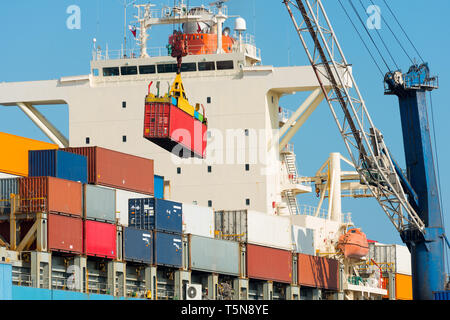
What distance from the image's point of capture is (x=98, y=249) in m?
42.2

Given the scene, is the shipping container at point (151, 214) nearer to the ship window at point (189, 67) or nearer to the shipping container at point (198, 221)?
the shipping container at point (198, 221)


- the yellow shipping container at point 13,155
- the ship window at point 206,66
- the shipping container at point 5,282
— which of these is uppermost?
the ship window at point 206,66

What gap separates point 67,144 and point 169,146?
699 inches

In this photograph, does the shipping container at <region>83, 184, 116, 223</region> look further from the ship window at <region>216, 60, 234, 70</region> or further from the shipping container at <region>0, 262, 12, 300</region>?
the ship window at <region>216, 60, 234, 70</region>

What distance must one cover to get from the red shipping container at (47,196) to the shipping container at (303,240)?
647 inches

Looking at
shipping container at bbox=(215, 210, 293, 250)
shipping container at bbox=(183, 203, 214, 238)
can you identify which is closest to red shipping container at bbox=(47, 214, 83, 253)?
shipping container at bbox=(183, 203, 214, 238)

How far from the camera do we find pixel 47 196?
133ft

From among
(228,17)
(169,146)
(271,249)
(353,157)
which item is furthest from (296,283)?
(228,17)

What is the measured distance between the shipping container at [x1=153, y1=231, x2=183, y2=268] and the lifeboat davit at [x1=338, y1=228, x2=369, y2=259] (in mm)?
16484

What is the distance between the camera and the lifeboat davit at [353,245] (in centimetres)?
6028

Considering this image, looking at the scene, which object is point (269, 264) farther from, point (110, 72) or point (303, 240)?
point (110, 72)

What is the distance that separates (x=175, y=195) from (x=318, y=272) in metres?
8.60

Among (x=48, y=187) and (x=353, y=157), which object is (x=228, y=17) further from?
(x=48, y=187)

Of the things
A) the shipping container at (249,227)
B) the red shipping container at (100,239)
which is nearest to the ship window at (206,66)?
the shipping container at (249,227)
